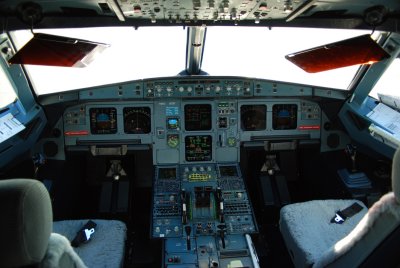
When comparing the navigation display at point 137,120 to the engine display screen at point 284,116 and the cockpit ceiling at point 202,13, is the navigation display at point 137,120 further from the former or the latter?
the cockpit ceiling at point 202,13

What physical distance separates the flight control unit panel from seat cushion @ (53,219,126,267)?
16.5 inches

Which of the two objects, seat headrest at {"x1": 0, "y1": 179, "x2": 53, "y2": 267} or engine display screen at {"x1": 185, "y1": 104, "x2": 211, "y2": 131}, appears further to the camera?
engine display screen at {"x1": 185, "y1": 104, "x2": 211, "y2": 131}

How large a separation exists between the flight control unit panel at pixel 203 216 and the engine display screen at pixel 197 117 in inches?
17.0

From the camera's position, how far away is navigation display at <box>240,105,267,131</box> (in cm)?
512

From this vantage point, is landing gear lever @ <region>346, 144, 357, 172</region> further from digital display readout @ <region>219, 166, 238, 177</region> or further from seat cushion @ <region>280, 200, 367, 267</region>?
digital display readout @ <region>219, 166, 238, 177</region>


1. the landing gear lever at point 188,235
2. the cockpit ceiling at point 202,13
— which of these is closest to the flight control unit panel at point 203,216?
the landing gear lever at point 188,235

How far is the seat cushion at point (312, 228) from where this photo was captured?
3.46m

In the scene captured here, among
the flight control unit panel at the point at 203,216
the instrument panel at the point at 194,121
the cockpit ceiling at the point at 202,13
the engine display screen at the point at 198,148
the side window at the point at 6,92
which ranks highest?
the cockpit ceiling at the point at 202,13

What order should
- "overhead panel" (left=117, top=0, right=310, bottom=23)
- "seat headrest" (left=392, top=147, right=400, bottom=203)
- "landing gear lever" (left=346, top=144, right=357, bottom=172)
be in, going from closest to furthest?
"seat headrest" (left=392, top=147, right=400, bottom=203) → "overhead panel" (left=117, top=0, right=310, bottom=23) → "landing gear lever" (left=346, top=144, right=357, bottom=172)

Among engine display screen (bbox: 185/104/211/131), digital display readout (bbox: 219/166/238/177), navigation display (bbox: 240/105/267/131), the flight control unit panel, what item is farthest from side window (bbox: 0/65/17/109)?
navigation display (bbox: 240/105/267/131)

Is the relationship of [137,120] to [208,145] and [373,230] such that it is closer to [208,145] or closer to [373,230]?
[208,145]

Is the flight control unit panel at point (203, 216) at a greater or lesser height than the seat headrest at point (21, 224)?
lesser

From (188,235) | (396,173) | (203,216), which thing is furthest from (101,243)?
(396,173)

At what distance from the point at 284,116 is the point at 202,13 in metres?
2.27
